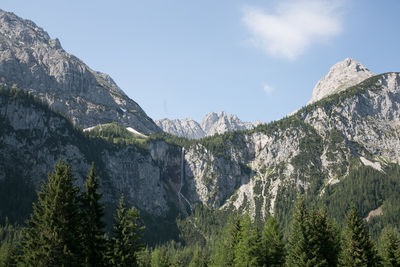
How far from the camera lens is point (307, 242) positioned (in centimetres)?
5791

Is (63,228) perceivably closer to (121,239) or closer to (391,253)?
(121,239)

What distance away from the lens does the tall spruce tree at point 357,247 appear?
56125mm

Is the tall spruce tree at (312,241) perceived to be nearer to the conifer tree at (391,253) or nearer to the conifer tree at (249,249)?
the conifer tree at (249,249)

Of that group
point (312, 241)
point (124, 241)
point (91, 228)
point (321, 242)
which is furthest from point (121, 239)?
point (321, 242)

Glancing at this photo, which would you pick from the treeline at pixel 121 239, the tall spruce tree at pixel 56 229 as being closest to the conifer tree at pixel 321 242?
the treeline at pixel 121 239

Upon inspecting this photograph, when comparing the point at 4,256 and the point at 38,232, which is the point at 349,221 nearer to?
the point at 38,232

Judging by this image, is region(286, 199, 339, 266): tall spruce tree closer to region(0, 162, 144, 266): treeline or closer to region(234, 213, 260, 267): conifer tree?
region(234, 213, 260, 267): conifer tree

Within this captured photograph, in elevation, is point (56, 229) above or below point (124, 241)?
above

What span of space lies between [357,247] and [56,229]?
44.8 meters

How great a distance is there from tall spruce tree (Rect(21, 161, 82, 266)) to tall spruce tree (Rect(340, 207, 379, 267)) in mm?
40796

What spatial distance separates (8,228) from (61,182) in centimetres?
14565

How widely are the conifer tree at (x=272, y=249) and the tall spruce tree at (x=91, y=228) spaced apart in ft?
105

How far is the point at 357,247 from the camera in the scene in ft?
186

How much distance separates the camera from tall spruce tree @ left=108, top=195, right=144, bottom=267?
152ft
